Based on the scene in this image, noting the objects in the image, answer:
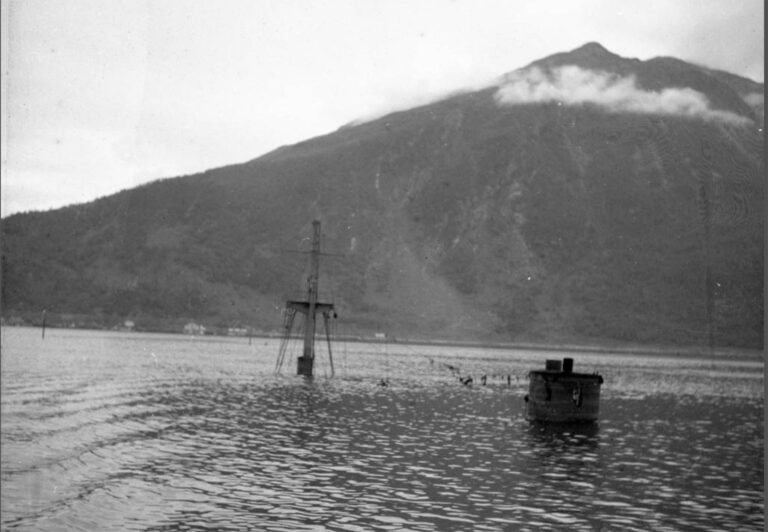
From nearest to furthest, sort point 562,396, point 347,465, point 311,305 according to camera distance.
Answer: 1. point 347,465
2. point 562,396
3. point 311,305

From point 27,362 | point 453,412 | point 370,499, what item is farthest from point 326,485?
point 27,362

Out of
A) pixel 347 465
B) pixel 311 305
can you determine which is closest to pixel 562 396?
pixel 347 465

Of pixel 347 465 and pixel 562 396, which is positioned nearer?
pixel 347 465

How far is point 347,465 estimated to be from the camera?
2784 centimetres

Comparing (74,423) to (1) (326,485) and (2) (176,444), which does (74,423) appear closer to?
(2) (176,444)

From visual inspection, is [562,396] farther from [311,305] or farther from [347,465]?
[311,305]

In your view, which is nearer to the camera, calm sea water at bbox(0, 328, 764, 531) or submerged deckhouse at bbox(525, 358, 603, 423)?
calm sea water at bbox(0, 328, 764, 531)

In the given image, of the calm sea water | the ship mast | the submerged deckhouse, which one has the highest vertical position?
the ship mast

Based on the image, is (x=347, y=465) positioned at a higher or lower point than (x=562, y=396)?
lower

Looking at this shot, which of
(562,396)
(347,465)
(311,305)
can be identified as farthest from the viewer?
(311,305)

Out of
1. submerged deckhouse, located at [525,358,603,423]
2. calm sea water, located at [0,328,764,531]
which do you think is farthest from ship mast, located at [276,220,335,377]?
submerged deckhouse, located at [525,358,603,423]

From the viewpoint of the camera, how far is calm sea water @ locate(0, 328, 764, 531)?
2052cm

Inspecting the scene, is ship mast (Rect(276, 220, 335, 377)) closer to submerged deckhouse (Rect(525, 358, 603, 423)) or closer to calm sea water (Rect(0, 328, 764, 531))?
calm sea water (Rect(0, 328, 764, 531))

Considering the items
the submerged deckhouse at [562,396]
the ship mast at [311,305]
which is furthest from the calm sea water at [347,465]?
the ship mast at [311,305]
